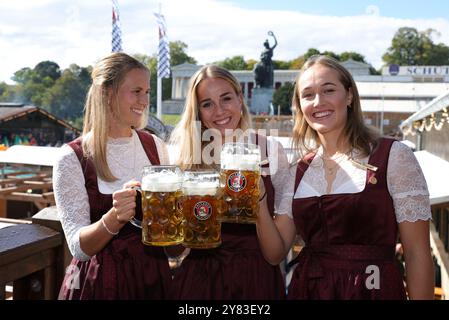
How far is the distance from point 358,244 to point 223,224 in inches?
17.7

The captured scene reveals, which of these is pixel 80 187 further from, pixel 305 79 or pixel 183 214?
pixel 305 79

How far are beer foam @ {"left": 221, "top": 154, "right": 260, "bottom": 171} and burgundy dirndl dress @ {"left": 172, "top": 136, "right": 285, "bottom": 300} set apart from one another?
1.00ft

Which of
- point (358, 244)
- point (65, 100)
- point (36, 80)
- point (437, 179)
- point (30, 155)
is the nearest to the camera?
point (358, 244)

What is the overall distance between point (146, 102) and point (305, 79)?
0.55 metres

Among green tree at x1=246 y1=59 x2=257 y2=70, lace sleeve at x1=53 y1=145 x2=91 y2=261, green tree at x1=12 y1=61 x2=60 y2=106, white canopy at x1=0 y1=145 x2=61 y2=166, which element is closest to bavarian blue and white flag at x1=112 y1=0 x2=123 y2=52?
white canopy at x1=0 y1=145 x2=61 y2=166

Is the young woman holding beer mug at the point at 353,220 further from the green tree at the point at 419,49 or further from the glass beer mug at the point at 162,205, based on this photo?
the green tree at the point at 419,49

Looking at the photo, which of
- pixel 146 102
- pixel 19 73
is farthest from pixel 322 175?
pixel 19 73

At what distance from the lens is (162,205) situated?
1100mm

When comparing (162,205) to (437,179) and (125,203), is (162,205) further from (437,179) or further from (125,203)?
(437,179)

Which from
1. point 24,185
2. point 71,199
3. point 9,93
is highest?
point 9,93

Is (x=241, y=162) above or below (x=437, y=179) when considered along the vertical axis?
above

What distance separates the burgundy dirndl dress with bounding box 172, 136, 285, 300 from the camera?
1.42 m

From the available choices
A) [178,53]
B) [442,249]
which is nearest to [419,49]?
[178,53]

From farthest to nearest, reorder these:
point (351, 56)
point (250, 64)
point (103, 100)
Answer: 1. point (250, 64)
2. point (351, 56)
3. point (103, 100)
